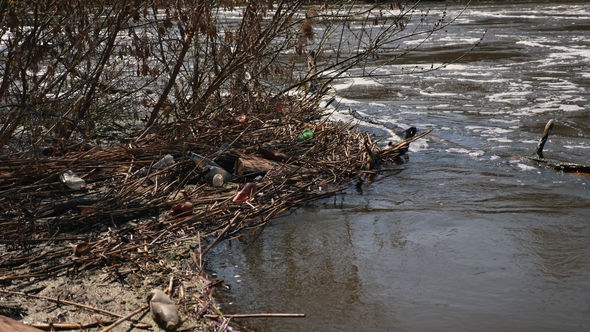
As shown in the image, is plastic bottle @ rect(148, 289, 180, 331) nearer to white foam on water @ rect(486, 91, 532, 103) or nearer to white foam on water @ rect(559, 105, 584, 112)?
white foam on water @ rect(559, 105, 584, 112)

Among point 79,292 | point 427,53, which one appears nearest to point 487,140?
point 79,292

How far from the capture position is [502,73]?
13039mm

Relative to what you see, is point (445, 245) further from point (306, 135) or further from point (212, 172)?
point (306, 135)

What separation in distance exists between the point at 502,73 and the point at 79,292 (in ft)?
34.6

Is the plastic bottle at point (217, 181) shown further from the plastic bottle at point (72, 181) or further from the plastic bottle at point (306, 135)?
the plastic bottle at point (306, 135)

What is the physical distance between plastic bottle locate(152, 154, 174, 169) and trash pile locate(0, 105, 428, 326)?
0.04 ft

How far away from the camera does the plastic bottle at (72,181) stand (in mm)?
5672

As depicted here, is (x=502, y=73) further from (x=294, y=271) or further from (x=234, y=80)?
(x=294, y=271)

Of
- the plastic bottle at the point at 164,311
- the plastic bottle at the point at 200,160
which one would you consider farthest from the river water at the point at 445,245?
the plastic bottle at the point at 200,160

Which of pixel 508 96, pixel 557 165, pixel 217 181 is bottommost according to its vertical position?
Answer: pixel 508 96

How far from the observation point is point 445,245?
5102 mm

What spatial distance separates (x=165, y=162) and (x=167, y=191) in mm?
448

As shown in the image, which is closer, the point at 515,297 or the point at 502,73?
the point at 515,297

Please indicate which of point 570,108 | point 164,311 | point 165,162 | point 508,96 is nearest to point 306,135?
point 165,162
